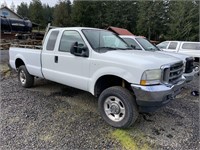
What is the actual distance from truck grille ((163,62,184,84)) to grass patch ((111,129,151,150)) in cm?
118

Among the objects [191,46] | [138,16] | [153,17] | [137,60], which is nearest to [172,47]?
[191,46]

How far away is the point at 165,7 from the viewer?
3703cm

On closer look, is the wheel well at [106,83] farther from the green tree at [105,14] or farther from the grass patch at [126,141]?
the green tree at [105,14]

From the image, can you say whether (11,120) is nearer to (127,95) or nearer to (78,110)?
(78,110)

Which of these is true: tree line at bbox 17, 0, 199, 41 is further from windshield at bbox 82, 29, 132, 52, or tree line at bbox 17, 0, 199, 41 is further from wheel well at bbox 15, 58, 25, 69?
wheel well at bbox 15, 58, 25, 69

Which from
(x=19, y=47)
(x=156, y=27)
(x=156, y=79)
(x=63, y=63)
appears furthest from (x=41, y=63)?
(x=156, y=27)

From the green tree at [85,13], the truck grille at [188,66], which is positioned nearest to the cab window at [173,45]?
the truck grille at [188,66]

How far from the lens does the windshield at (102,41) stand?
4574mm

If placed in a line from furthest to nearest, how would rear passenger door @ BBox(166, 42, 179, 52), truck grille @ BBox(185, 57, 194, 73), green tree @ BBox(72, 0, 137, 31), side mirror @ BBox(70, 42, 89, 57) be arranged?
green tree @ BBox(72, 0, 137, 31) → rear passenger door @ BBox(166, 42, 179, 52) → truck grille @ BBox(185, 57, 194, 73) → side mirror @ BBox(70, 42, 89, 57)

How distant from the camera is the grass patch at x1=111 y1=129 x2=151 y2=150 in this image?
3.41m

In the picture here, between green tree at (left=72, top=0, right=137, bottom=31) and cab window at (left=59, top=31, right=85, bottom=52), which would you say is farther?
green tree at (left=72, top=0, right=137, bottom=31)

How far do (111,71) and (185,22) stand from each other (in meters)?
30.9

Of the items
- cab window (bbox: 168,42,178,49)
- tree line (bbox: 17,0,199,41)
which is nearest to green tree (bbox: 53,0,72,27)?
tree line (bbox: 17,0,199,41)

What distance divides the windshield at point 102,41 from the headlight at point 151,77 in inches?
49.0
